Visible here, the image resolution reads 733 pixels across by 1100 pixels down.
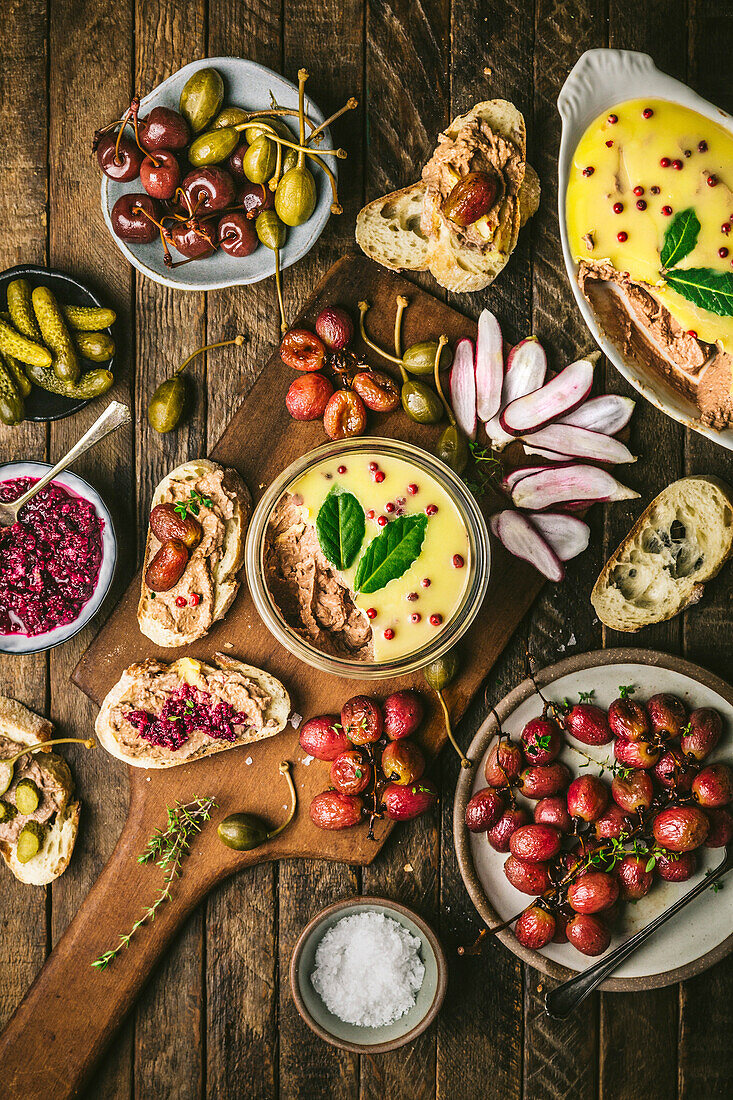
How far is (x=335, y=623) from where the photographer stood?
67.7 inches

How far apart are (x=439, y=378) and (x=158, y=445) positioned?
29.7 inches

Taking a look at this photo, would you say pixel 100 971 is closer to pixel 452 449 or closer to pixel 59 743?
pixel 59 743

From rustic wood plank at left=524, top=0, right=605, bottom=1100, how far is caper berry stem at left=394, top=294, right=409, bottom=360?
1.14 feet

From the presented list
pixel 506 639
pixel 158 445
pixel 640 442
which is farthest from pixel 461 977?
pixel 158 445

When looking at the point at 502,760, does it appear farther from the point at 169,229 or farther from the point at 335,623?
the point at 169,229

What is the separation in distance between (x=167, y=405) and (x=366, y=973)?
1489mm

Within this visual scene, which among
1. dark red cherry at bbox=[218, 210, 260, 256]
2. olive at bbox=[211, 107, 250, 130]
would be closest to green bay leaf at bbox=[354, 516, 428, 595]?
dark red cherry at bbox=[218, 210, 260, 256]

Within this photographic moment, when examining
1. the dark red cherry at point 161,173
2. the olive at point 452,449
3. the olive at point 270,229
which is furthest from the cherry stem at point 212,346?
the olive at point 452,449

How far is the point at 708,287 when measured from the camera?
170 cm

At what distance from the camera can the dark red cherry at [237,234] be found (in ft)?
5.94

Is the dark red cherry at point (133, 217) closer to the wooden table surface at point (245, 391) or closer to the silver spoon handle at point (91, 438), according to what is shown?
the wooden table surface at point (245, 391)

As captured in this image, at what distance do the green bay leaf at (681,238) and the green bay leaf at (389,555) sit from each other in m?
0.84

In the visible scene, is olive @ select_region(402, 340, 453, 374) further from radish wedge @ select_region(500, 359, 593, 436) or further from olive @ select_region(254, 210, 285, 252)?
olive @ select_region(254, 210, 285, 252)

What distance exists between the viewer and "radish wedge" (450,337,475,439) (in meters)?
1.87
